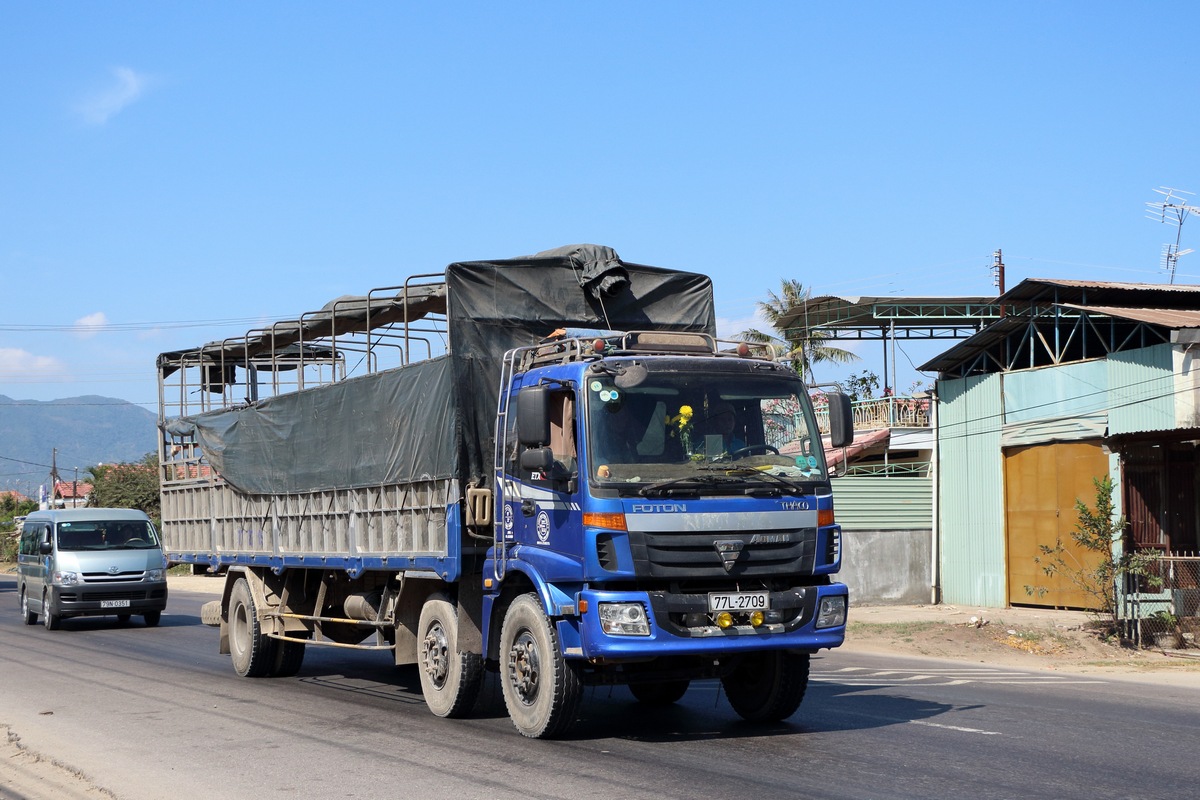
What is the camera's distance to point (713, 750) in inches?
356

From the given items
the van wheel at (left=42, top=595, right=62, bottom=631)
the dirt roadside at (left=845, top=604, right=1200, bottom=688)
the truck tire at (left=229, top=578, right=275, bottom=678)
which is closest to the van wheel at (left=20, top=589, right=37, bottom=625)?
the van wheel at (left=42, top=595, right=62, bottom=631)

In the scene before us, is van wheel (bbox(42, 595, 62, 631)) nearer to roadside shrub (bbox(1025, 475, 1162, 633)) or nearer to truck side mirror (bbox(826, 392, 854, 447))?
roadside shrub (bbox(1025, 475, 1162, 633))

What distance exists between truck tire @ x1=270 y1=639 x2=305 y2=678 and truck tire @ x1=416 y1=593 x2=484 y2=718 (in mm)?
3873

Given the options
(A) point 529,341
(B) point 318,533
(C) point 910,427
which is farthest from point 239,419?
(C) point 910,427

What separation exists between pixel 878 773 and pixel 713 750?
143cm

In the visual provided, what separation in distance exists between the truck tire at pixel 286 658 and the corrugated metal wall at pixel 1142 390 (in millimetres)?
13872

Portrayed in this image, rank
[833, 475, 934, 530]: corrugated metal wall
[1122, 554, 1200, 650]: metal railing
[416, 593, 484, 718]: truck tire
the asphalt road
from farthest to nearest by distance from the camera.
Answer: [833, 475, 934, 530]: corrugated metal wall → [1122, 554, 1200, 650]: metal railing → [416, 593, 484, 718]: truck tire → the asphalt road

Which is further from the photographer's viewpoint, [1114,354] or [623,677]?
[1114,354]

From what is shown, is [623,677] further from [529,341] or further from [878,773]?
[529,341]

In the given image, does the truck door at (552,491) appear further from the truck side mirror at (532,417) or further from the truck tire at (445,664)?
the truck tire at (445,664)

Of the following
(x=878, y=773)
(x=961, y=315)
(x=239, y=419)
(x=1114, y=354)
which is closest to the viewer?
(x=878, y=773)

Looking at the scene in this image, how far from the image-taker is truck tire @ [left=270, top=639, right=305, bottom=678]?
14734mm

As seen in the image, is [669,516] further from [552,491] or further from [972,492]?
[972,492]

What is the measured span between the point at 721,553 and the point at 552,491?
1.35 m
